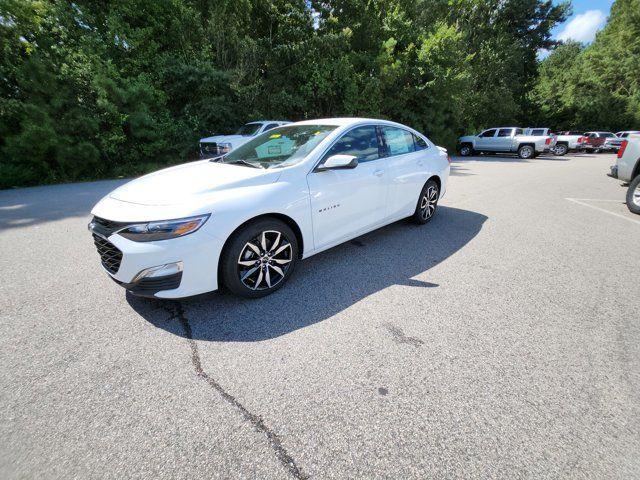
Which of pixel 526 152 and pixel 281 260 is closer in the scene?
pixel 281 260

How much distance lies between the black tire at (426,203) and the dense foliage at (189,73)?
30.9 ft

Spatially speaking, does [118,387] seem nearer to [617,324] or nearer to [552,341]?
[552,341]

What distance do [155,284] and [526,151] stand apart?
69.1 ft

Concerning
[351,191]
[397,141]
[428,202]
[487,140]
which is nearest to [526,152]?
[487,140]

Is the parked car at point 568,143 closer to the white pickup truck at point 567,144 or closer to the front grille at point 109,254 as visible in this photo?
the white pickup truck at point 567,144

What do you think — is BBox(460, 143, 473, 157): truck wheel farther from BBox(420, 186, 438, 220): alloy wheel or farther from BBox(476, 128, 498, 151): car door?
BBox(420, 186, 438, 220): alloy wheel

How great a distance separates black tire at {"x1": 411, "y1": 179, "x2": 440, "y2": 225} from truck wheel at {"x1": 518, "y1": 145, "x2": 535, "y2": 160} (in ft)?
54.4

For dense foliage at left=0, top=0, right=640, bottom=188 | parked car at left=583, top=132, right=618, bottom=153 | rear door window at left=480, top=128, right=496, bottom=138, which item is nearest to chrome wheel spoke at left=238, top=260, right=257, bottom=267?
dense foliage at left=0, top=0, right=640, bottom=188

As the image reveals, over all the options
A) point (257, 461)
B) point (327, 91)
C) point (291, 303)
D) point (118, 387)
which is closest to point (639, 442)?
point (257, 461)

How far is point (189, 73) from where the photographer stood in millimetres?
11484

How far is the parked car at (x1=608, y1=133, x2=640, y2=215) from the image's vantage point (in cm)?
600

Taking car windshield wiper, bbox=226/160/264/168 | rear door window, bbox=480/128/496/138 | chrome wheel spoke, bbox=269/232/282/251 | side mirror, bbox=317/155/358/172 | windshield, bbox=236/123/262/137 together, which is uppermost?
windshield, bbox=236/123/262/137

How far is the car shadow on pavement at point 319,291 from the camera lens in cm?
257

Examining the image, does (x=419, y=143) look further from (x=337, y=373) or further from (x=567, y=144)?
(x=567, y=144)
